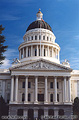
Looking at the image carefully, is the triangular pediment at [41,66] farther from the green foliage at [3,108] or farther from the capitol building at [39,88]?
the green foliage at [3,108]

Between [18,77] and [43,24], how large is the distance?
1049 inches

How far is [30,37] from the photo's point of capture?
A: 76.2m

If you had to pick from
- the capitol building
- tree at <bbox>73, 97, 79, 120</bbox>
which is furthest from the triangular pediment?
tree at <bbox>73, 97, 79, 120</bbox>

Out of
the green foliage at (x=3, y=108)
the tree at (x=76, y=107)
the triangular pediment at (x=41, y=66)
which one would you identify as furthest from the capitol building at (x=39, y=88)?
the green foliage at (x=3, y=108)

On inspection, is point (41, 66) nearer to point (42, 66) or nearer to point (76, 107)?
point (42, 66)

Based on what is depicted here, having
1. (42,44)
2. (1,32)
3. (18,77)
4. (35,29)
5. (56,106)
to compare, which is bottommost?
(56,106)

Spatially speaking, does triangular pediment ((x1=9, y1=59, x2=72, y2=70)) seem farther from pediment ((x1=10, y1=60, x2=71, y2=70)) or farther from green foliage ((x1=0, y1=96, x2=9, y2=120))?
green foliage ((x1=0, y1=96, x2=9, y2=120))

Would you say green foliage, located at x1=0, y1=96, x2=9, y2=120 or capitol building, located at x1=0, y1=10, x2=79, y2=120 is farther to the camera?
green foliage, located at x1=0, y1=96, x2=9, y2=120

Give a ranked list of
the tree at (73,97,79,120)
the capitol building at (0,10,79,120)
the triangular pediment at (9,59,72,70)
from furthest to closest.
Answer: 1. the triangular pediment at (9,59,72,70)
2. the tree at (73,97,79,120)
3. the capitol building at (0,10,79,120)

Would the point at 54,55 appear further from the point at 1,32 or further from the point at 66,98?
the point at 1,32

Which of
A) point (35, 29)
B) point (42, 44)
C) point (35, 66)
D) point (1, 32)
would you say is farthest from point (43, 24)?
point (1, 32)

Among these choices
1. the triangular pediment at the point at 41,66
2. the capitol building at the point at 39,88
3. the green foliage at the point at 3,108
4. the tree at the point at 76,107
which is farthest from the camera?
the triangular pediment at the point at 41,66

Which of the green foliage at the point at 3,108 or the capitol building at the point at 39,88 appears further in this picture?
the green foliage at the point at 3,108

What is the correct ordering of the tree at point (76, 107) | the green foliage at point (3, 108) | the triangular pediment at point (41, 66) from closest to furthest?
the tree at point (76, 107) → the green foliage at point (3, 108) → the triangular pediment at point (41, 66)
